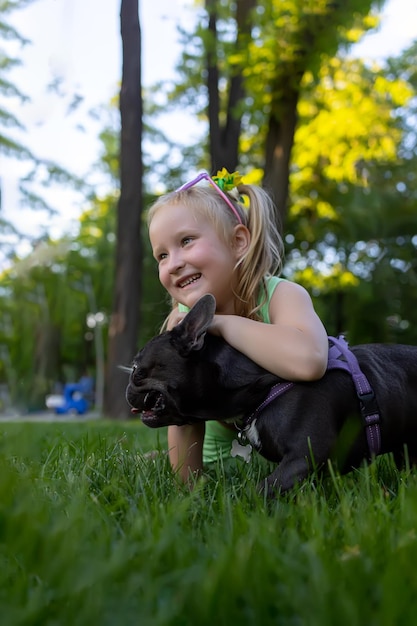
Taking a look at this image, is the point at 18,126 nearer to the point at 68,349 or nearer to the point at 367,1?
the point at 367,1

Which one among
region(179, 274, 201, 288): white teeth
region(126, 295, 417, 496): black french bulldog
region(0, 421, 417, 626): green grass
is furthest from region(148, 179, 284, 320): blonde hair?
region(0, 421, 417, 626): green grass

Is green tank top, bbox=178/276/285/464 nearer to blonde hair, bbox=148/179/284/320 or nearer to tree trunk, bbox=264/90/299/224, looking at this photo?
blonde hair, bbox=148/179/284/320

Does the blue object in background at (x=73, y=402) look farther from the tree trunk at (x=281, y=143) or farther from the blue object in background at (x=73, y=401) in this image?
the tree trunk at (x=281, y=143)

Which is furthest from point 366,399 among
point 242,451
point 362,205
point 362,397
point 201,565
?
point 362,205

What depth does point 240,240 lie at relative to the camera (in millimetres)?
3668

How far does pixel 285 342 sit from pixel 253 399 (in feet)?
0.91

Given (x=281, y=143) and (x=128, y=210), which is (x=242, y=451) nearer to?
(x=128, y=210)

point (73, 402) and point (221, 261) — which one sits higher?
point (221, 261)

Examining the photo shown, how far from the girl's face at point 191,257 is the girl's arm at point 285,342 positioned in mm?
463

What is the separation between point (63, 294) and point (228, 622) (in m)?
30.4

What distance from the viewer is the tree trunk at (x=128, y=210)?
12398 mm

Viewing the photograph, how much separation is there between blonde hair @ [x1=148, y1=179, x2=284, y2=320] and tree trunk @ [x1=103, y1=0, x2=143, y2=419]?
346 inches

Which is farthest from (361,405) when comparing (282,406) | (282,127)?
(282,127)

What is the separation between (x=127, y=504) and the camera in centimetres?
220
